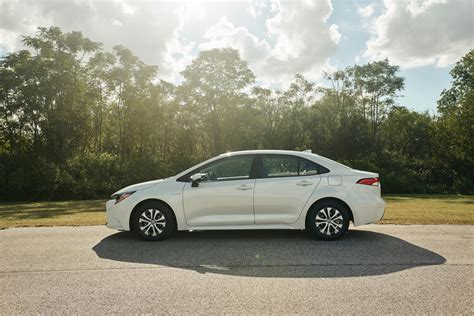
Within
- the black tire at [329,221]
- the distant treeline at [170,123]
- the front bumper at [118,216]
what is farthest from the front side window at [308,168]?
the distant treeline at [170,123]

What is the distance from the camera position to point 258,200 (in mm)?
7855

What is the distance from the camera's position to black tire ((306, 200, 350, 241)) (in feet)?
25.9

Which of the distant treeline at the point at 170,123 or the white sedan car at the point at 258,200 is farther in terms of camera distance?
the distant treeline at the point at 170,123

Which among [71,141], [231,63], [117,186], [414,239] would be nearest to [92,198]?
[117,186]

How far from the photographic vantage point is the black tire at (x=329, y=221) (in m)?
7.89

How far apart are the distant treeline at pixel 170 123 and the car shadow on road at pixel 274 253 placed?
18604 mm

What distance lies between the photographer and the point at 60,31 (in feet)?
97.5

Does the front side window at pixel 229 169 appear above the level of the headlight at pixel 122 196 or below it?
above

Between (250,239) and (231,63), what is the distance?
1072 inches

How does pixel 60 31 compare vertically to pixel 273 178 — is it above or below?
above

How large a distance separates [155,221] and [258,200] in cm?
188

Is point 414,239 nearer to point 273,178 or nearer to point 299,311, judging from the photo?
point 273,178

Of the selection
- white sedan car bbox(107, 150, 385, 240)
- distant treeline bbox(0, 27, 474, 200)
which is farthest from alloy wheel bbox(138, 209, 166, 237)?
distant treeline bbox(0, 27, 474, 200)

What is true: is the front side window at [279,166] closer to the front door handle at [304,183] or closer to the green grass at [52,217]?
the front door handle at [304,183]
